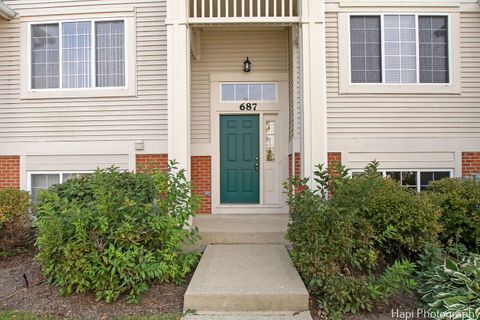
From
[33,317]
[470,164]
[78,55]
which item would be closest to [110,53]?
[78,55]

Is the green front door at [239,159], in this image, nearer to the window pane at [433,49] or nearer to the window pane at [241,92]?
the window pane at [241,92]

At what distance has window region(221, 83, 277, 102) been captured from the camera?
6.76 m

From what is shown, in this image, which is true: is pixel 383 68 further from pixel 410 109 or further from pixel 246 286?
pixel 246 286

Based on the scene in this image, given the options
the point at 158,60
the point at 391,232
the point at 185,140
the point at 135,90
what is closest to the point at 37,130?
the point at 135,90

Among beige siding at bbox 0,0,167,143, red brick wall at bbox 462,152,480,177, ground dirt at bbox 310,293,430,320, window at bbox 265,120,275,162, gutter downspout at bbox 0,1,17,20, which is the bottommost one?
ground dirt at bbox 310,293,430,320

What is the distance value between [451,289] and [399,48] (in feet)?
14.8

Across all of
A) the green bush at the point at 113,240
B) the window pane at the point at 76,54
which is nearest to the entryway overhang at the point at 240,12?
the window pane at the point at 76,54

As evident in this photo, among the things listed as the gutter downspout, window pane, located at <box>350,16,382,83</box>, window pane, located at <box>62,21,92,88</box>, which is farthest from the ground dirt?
the gutter downspout

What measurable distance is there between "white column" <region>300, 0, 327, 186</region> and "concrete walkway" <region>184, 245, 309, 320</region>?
1543mm

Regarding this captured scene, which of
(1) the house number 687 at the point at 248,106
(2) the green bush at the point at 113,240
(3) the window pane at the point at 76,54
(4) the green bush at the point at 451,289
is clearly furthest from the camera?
(1) the house number 687 at the point at 248,106

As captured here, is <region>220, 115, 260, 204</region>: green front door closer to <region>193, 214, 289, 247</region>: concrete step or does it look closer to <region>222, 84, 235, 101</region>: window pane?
<region>222, 84, 235, 101</region>: window pane

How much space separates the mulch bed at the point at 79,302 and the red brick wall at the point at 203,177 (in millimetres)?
2816

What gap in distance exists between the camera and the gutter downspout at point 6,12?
6.03 metres

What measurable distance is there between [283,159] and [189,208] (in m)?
3.04
